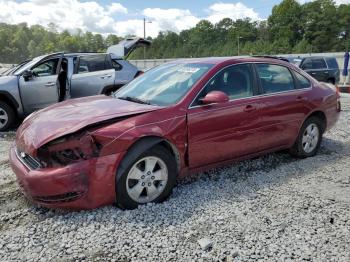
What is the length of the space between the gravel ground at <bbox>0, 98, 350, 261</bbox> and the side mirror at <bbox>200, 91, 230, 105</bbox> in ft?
3.40

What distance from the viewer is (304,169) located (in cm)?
499

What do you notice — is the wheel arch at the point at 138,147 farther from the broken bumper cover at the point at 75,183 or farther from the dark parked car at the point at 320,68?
the dark parked car at the point at 320,68

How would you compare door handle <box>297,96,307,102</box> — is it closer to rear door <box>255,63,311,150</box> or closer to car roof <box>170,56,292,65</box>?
rear door <box>255,63,311,150</box>

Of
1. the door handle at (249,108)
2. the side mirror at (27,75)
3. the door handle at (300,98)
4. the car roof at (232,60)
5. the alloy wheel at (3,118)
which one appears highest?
the car roof at (232,60)

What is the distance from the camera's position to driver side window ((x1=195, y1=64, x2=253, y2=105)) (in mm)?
4297

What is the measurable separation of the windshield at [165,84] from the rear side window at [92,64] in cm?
382

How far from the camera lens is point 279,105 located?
16.1ft

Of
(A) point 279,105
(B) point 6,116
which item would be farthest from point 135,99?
(B) point 6,116

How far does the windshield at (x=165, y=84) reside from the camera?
164 inches

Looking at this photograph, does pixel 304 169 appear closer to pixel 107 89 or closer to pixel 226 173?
pixel 226 173

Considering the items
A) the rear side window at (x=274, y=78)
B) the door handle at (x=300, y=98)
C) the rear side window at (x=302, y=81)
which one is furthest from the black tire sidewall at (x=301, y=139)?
the rear side window at (x=274, y=78)

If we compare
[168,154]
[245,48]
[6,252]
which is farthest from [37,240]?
[245,48]

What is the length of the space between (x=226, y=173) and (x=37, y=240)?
255 centimetres

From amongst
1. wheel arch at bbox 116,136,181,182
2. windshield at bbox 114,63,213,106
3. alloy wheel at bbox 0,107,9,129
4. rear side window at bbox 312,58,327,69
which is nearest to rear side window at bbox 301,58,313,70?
rear side window at bbox 312,58,327,69
